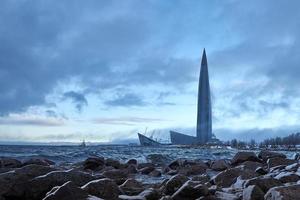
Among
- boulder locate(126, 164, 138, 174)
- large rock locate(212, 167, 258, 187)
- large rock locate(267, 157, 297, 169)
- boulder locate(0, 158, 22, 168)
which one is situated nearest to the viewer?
large rock locate(212, 167, 258, 187)

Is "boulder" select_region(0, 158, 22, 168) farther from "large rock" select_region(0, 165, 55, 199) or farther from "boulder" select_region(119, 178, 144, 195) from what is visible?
"large rock" select_region(0, 165, 55, 199)

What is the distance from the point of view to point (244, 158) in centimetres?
2730

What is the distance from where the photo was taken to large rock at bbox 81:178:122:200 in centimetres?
1105

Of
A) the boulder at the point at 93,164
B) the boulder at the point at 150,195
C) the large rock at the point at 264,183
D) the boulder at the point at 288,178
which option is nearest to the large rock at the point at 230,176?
the boulder at the point at 288,178

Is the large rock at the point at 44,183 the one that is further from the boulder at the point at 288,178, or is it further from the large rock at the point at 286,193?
the boulder at the point at 288,178

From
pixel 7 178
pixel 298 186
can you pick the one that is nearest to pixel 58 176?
pixel 7 178

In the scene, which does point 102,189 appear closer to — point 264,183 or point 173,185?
point 173,185

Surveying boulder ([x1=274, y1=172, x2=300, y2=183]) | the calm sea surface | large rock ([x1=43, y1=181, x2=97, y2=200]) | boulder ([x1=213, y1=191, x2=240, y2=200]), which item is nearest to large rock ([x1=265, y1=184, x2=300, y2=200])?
boulder ([x1=213, y1=191, x2=240, y2=200])

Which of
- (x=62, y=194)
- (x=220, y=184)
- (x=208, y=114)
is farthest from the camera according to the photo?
(x=208, y=114)

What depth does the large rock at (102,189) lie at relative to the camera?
11055 mm

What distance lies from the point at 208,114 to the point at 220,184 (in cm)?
16908

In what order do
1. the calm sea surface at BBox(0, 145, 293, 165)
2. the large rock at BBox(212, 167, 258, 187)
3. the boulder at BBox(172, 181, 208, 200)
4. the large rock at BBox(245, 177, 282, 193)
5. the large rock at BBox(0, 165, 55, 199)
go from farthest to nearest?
the calm sea surface at BBox(0, 145, 293, 165)
the large rock at BBox(212, 167, 258, 187)
the large rock at BBox(245, 177, 282, 193)
the large rock at BBox(0, 165, 55, 199)
the boulder at BBox(172, 181, 208, 200)

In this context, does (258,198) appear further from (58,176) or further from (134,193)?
(58,176)

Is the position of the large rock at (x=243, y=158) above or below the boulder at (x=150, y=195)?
above
